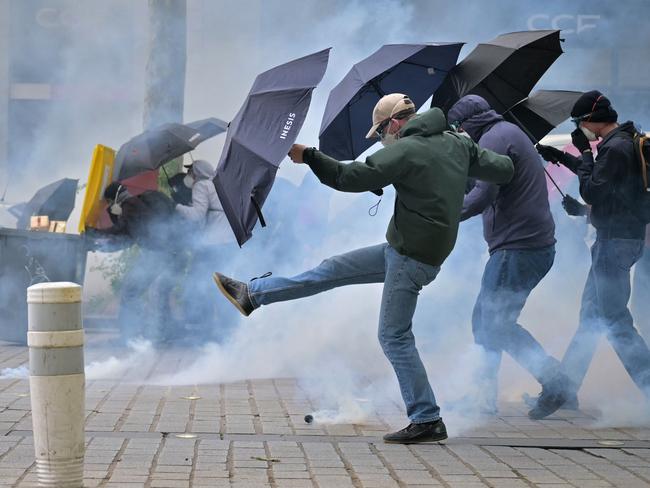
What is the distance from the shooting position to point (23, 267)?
994 cm

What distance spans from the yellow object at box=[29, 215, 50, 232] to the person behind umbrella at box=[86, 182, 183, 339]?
0.76 metres

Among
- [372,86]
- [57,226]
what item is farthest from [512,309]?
[57,226]

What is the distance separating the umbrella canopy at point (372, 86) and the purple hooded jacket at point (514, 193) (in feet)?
1.82

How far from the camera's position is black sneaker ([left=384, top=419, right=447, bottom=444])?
523cm

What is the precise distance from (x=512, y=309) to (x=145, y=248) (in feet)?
15.3

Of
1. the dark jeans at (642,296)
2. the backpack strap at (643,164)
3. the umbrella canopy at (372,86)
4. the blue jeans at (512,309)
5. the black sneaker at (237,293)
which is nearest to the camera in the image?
the black sneaker at (237,293)

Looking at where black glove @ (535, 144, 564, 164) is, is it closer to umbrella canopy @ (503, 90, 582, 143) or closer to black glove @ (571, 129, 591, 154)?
black glove @ (571, 129, 591, 154)

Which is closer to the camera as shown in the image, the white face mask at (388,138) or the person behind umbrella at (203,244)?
the white face mask at (388,138)

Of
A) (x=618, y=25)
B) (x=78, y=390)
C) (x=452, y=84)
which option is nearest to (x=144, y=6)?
(x=618, y=25)

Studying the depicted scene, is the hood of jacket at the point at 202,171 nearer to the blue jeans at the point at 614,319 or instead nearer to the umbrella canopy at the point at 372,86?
the umbrella canopy at the point at 372,86

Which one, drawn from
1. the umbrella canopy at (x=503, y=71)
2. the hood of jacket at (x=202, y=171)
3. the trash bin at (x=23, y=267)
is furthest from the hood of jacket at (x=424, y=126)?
the trash bin at (x=23, y=267)

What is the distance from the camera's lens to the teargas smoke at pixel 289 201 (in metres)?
7.54

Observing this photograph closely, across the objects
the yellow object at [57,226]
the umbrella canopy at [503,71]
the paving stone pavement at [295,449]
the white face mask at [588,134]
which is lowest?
the paving stone pavement at [295,449]

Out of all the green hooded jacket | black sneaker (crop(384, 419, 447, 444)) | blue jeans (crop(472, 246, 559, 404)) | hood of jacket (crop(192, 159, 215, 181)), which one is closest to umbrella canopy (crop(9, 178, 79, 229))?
hood of jacket (crop(192, 159, 215, 181))
